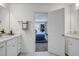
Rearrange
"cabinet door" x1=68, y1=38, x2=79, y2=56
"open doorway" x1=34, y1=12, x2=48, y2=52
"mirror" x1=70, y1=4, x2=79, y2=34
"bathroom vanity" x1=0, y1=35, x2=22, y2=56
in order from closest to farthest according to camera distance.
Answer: "bathroom vanity" x1=0, y1=35, x2=22, y2=56 → "cabinet door" x1=68, y1=38, x2=79, y2=56 → "open doorway" x1=34, y1=12, x2=48, y2=52 → "mirror" x1=70, y1=4, x2=79, y2=34

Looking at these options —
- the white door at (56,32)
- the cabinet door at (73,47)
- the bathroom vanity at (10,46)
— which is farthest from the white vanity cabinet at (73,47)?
the bathroom vanity at (10,46)

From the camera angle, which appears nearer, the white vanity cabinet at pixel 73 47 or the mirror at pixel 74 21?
the white vanity cabinet at pixel 73 47

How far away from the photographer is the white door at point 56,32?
2.49 meters

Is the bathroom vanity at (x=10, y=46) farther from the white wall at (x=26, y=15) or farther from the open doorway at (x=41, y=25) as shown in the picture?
the open doorway at (x=41, y=25)

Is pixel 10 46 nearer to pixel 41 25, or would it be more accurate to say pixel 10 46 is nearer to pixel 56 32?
pixel 56 32

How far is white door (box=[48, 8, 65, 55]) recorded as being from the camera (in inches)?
98.1

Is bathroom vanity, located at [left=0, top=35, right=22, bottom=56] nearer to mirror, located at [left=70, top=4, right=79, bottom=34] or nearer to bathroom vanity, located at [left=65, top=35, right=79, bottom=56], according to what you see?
bathroom vanity, located at [left=65, top=35, right=79, bottom=56]

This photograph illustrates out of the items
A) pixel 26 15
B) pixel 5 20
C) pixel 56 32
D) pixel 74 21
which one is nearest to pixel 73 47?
pixel 56 32

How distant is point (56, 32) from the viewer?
2.61 metres

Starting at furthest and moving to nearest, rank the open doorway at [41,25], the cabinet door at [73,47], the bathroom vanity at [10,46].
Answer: the open doorway at [41,25]
the cabinet door at [73,47]
the bathroom vanity at [10,46]

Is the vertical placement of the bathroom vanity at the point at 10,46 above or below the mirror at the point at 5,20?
below

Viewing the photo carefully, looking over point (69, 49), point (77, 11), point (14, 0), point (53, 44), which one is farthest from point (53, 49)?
point (14, 0)

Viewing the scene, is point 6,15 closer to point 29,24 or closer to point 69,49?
point 29,24

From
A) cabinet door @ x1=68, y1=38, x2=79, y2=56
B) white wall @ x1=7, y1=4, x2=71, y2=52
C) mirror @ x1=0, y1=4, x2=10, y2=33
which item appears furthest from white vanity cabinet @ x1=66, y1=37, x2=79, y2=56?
mirror @ x1=0, y1=4, x2=10, y2=33
